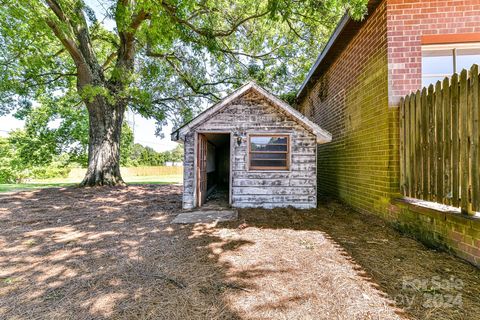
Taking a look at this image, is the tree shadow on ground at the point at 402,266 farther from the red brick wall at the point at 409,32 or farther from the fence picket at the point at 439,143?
the red brick wall at the point at 409,32

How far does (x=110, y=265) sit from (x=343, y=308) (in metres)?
3.21

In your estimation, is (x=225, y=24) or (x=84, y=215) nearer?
(x=84, y=215)

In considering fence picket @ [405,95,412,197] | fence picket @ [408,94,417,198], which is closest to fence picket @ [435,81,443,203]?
fence picket @ [408,94,417,198]

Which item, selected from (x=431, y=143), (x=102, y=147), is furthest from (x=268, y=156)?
(x=102, y=147)

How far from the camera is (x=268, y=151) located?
734cm

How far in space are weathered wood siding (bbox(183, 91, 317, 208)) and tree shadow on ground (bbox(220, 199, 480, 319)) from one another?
55.3 inches

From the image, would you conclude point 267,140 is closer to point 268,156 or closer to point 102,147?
point 268,156

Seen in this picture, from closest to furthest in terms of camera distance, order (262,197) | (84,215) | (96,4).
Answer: (84,215) < (262,197) < (96,4)

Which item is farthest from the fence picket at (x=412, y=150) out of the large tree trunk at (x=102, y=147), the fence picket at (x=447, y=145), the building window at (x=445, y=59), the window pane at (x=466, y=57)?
the large tree trunk at (x=102, y=147)

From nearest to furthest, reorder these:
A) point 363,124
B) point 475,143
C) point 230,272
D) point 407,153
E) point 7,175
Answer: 1. point 475,143
2. point 230,272
3. point 407,153
4. point 363,124
5. point 7,175

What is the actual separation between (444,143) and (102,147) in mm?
12699

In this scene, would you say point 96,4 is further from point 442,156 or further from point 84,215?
point 442,156

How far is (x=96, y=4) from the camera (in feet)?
32.3

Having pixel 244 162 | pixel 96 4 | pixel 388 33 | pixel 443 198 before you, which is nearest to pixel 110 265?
pixel 244 162
